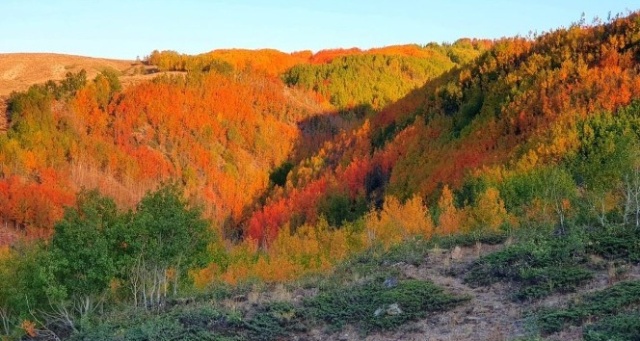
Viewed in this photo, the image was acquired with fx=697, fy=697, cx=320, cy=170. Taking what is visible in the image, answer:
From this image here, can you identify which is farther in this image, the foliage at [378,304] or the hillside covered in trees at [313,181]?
the hillside covered in trees at [313,181]

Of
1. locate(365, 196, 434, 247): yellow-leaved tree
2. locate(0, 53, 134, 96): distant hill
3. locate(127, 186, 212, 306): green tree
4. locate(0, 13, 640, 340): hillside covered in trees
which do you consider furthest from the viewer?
locate(0, 53, 134, 96): distant hill

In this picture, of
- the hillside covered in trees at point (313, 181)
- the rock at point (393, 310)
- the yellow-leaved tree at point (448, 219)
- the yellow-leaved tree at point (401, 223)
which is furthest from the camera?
the yellow-leaved tree at point (401, 223)

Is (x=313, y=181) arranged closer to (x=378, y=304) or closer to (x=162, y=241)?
(x=162, y=241)

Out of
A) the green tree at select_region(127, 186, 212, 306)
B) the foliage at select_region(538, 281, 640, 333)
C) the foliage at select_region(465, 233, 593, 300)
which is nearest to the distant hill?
the green tree at select_region(127, 186, 212, 306)

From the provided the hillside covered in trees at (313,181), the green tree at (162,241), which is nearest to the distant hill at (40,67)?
the hillside covered in trees at (313,181)

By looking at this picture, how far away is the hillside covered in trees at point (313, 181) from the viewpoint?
19.2 meters

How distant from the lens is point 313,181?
101 m

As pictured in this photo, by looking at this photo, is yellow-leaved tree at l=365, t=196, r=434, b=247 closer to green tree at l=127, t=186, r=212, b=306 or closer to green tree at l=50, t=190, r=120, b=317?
green tree at l=127, t=186, r=212, b=306

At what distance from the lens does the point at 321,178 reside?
9994 cm

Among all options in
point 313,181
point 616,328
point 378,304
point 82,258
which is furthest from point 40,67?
point 616,328

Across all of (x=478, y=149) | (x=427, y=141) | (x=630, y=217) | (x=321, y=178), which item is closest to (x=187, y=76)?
(x=321, y=178)

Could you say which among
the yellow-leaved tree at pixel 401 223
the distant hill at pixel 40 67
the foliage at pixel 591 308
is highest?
the distant hill at pixel 40 67

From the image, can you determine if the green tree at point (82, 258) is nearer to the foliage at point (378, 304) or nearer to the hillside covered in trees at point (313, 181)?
the hillside covered in trees at point (313, 181)

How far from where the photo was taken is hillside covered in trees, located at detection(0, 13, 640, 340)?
19234mm
